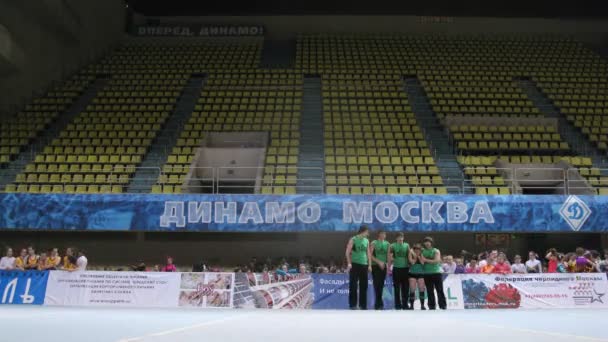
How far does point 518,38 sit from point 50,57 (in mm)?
23380

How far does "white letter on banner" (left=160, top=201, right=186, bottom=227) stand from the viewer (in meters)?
18.9

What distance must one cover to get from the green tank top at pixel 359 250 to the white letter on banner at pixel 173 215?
8.45 metres

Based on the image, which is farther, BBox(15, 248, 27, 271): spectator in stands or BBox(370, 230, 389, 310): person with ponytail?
BBox(15, 248, 27, 271): spectator in stands

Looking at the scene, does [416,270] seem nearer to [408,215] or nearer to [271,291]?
[271,291]

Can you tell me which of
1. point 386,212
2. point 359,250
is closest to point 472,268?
point 386,212

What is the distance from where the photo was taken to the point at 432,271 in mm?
11914

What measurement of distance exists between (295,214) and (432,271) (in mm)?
7449

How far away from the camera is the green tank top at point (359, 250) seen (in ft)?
38.1

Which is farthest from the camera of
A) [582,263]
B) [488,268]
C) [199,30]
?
[199,30]

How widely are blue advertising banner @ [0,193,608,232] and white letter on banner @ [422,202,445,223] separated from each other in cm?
1

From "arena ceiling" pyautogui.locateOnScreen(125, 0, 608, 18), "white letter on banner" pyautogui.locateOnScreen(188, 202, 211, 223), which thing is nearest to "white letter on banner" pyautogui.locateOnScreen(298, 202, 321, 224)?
"white letter on banner" pyautogui.locateOnScreen(188, 202, 211, 223)

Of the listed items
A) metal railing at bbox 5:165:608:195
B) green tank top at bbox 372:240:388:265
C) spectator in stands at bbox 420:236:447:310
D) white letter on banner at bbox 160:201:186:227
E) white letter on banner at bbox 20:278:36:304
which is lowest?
white letter on banner at bbox 20:278:36:304

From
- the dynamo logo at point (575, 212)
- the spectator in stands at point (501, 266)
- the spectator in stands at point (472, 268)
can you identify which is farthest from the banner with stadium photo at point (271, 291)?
the dynamo logo at point (575, 212)

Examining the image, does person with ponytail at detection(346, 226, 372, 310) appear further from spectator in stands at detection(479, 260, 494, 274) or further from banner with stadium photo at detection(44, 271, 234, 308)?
spectator in stands at detection(479, 260, 494, 274)
